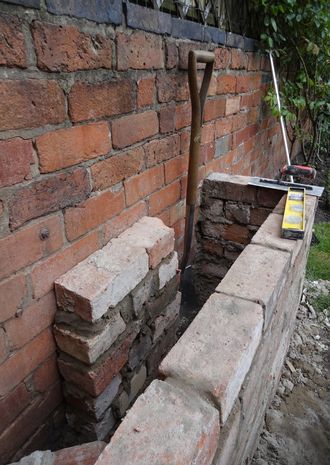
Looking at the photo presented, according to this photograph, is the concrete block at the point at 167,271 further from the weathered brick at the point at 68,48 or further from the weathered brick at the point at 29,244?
the weathered brick at the point at 68,48

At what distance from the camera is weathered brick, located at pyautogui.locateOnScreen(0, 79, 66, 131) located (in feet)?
3.34

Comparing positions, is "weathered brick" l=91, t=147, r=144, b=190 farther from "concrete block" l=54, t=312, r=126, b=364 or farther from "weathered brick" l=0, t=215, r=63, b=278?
"concrete block" l=54, t=312, r=126, b=364

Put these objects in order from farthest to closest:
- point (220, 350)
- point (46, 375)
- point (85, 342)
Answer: point (46, 375) < point (85, 342) < point (220, 350)

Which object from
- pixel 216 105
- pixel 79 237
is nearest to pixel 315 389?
pixel 79 237

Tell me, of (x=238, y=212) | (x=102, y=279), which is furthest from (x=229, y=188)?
(x=102, y=279)

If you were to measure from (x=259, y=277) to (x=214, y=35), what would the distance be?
65.7 inches

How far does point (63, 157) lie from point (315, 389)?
208cm

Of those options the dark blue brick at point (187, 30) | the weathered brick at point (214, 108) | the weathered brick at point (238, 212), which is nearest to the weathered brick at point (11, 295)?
the dark blue brick at point (187, 30)

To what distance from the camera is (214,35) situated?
2246mm

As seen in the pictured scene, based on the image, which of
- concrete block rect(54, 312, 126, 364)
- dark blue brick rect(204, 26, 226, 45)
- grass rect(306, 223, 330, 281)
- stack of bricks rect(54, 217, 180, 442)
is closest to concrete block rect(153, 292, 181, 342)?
stack of bricks rect(54, 217, 180, 442)

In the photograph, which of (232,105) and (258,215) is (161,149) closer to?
(258,215)

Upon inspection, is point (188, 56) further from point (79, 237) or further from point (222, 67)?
point (79, 237)

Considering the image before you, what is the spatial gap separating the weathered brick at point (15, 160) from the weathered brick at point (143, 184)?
60 centimetres

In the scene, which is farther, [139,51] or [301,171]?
[301,171]
